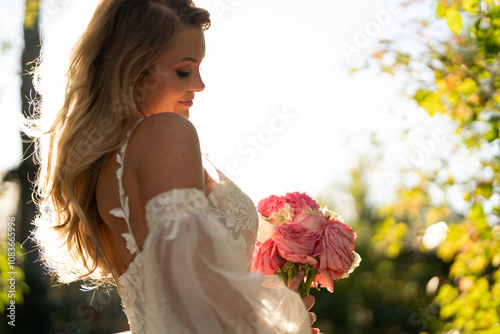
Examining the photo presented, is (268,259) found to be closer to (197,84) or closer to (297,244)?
(297,244)

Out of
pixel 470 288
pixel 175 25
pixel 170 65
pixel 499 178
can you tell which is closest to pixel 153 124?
pixel 170 65

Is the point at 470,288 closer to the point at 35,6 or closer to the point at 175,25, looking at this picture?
the point at 175,25

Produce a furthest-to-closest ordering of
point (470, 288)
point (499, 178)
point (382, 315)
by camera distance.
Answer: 1. point (382, 315)
2. point (470, 288)
3. point (499, 178)

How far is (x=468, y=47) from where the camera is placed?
2699mm

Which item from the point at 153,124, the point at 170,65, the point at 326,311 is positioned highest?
the point at 170,65

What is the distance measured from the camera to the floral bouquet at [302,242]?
1.73m

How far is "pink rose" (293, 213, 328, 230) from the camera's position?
70.8 inches

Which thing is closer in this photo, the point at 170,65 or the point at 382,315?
the point at 170,65

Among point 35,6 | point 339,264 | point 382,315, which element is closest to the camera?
point 339,264

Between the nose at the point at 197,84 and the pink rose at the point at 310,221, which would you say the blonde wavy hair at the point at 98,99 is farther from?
the pink rose at the point at 310,221

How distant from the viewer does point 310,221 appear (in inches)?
71.0

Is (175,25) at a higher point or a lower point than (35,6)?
higher

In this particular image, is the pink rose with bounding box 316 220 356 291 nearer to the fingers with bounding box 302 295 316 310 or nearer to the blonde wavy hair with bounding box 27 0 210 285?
the fingers with bounding box 302 295 316 310

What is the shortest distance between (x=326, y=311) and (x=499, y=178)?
8949mm
